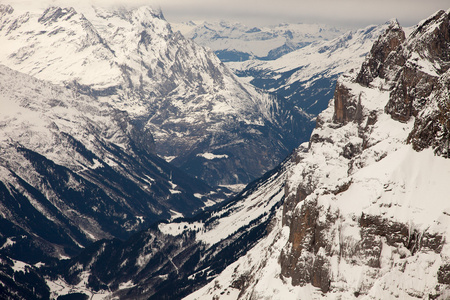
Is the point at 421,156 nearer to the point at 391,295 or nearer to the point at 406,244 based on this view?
the point at 406,244

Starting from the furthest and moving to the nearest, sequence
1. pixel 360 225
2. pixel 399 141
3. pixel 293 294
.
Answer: pixel 399 141 → pixel 293 294 → pixel 360 225

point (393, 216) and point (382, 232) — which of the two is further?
point (382, 232)

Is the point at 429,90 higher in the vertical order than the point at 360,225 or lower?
higher

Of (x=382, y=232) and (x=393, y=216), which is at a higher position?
(x=393, y=216)

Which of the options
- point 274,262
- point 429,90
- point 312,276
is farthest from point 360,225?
point 429,90

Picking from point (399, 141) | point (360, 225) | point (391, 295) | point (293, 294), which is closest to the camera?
point (391, 295)

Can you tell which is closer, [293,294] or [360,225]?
[360,225]

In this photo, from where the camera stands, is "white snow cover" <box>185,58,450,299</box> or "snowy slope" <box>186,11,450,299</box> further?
"snowy slope" <box>186,11,450,299</box>

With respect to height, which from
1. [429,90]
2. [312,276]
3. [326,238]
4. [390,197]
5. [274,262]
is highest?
[429,90]

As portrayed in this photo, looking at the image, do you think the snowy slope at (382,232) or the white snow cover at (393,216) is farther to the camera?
the snowy slope at (382,232)

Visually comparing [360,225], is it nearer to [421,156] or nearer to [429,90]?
[421,156]
